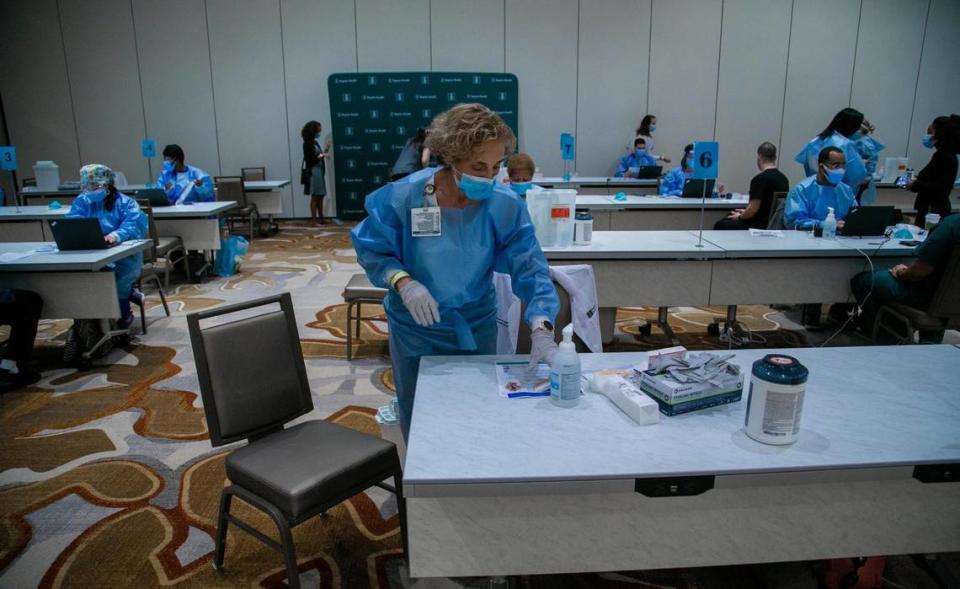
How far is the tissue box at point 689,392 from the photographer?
1.53 m

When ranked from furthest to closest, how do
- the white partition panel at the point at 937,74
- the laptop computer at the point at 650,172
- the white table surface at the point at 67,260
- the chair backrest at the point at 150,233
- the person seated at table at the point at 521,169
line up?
the white partition panel at the point at 937,74 < the laptop computer at the point at 650,172 < the person seated at table at the point at 521,169 < the chair backrest at the point at 150,233 < the white table surface at the point at 67,260

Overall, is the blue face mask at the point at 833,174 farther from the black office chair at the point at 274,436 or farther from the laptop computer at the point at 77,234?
the laptop computer at the point at 77,234

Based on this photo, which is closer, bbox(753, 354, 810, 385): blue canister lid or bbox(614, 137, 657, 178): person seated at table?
bbox(753, 354, 810, 385): blue canister lid

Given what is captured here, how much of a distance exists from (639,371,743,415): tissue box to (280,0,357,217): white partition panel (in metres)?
9.16

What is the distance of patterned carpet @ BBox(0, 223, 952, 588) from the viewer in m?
2.05

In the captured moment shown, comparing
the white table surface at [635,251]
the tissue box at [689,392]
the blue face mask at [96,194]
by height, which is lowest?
the tissue box at [689,392]

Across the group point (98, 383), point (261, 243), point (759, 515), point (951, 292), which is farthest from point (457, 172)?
point (261, 243)

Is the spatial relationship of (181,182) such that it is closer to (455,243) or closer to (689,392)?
(455,243)

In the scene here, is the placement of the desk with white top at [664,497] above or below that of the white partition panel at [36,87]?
below

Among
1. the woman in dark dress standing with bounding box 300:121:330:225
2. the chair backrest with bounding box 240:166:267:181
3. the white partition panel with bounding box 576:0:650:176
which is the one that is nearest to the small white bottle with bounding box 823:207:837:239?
the white partition panel with bounding box 576:0:650:176

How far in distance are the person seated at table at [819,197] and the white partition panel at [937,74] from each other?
24.8 ft

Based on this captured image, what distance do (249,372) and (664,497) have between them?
4.26ft

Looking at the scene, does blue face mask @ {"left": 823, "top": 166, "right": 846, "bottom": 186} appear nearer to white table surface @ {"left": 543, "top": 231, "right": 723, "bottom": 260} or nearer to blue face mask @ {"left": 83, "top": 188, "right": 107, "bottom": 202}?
white table surface @ {"left": 543, "top": 231, "right": 723, "bottom": 260}

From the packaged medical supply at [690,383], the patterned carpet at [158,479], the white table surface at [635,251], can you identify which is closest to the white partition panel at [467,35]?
the patterned carpet at [158,479]
